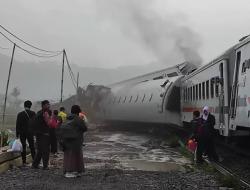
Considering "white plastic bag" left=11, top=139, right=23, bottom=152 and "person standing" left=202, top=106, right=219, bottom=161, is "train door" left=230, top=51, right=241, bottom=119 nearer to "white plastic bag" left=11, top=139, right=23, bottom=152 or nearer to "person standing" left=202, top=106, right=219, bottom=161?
"person standing" left=202, top=106, right=219, bottom=161

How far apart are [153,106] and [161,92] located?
118 cm

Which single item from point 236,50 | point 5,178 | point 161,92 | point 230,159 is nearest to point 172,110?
point 161,92

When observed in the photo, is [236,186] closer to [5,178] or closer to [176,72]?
[5,178]

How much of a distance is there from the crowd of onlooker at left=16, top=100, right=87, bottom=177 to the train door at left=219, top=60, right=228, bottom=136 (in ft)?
12.6

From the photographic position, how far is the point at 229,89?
47.4 ft

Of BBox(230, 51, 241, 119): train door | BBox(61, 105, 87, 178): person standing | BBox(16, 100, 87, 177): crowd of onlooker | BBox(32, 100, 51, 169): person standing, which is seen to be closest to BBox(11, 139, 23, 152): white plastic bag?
BBox(16, 100, 87, 177): crowd of onlooker

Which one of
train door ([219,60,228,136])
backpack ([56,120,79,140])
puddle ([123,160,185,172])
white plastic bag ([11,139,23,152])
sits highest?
train door ([219,60,228,136])

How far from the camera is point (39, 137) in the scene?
1315 cm

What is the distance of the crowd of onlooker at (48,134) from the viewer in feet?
38.7

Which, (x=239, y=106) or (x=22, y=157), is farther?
(x=22, y=157)

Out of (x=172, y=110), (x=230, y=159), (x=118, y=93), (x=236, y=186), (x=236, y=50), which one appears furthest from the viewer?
(x=118, y=93)

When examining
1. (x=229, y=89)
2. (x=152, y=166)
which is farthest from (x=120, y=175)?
(x=229, y=89)

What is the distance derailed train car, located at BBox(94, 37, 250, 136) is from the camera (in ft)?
41.9

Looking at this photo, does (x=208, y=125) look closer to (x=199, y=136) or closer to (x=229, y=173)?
(x=199, y=136)
